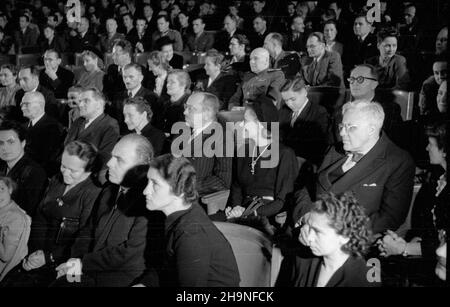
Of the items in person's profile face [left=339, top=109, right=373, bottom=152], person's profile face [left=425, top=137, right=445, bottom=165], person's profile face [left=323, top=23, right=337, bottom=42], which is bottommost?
person's profile face [left=425, top=137, right=445, bottom=165]

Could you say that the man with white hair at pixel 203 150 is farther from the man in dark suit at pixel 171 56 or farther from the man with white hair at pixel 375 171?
the man in dark suit at pixel 171 56

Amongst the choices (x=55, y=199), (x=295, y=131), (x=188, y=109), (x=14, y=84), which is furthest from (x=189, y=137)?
(x=14, y=84)

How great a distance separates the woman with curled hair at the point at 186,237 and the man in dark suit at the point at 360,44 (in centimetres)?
336

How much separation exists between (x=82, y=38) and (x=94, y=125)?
145 inches

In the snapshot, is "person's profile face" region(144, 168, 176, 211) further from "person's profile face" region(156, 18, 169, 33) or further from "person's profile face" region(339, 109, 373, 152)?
"person's profile face" region(156, 18, 169, 33)

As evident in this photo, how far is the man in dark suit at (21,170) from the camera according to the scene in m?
2.97

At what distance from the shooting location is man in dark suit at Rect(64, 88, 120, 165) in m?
3.69

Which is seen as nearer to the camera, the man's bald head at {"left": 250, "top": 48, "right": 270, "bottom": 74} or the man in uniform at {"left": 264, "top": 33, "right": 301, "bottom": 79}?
the man's bald head at {"left": 250, "top": 48, "right": 270, "bottom": 74}

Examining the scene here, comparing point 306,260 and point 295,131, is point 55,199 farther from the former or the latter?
point 295,131

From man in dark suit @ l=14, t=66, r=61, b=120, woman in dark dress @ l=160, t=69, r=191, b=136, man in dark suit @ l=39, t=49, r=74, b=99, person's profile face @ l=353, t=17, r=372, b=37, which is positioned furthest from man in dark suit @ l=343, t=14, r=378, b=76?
man in dark suit @ l=39, t=49, r=74, b=99

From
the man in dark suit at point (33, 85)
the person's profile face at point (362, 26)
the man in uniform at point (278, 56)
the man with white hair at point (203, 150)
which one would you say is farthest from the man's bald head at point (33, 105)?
the person's profile face at point (362, 26)

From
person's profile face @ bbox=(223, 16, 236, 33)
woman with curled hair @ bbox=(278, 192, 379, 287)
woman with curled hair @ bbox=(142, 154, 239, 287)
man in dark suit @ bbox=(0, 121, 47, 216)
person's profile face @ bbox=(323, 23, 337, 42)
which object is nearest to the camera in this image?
woman with curled hair @ bbox=(278, 192, 379, 287)

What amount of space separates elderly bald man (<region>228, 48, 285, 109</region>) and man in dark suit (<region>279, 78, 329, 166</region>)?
0.80 meters
